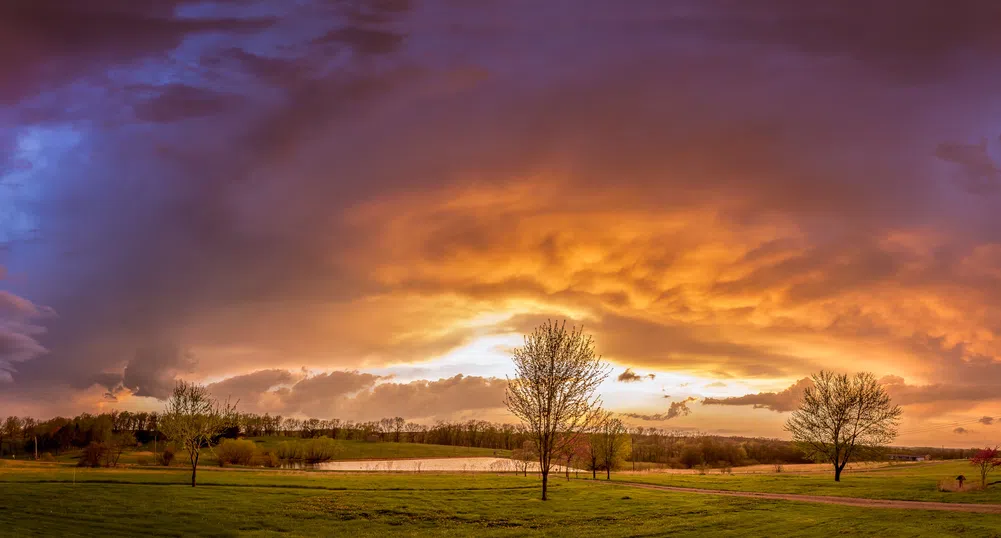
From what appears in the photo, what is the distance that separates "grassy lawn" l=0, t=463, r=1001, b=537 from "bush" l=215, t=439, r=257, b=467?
65.8m

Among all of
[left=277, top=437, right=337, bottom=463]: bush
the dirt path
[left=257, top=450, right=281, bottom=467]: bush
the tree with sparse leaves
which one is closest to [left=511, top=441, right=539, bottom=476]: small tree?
the tree with sparse leaves

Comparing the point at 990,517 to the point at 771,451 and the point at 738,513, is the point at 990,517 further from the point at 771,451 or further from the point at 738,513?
the point at 771,451

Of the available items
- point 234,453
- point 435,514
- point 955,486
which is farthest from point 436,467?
point 955,486

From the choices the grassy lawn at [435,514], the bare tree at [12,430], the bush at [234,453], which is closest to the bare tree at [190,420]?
the grassy lawn at [435,514]

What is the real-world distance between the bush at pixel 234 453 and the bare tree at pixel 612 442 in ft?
215

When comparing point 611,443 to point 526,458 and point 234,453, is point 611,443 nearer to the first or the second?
point 526,458

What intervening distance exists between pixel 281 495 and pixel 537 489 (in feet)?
62.9

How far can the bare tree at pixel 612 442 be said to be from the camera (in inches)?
3536

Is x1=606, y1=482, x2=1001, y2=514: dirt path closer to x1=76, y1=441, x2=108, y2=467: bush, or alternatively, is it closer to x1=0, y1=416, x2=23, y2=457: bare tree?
x1=76, y1=441, x2=108, y2=467: bush

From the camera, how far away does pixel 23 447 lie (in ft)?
559

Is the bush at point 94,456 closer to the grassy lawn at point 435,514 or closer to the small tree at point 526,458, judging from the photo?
the grassy lawn at point 435,514

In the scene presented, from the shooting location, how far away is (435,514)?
38312 millimetres

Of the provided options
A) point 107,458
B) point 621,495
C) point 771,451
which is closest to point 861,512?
point 621,495

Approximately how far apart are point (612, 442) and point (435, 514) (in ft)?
189
